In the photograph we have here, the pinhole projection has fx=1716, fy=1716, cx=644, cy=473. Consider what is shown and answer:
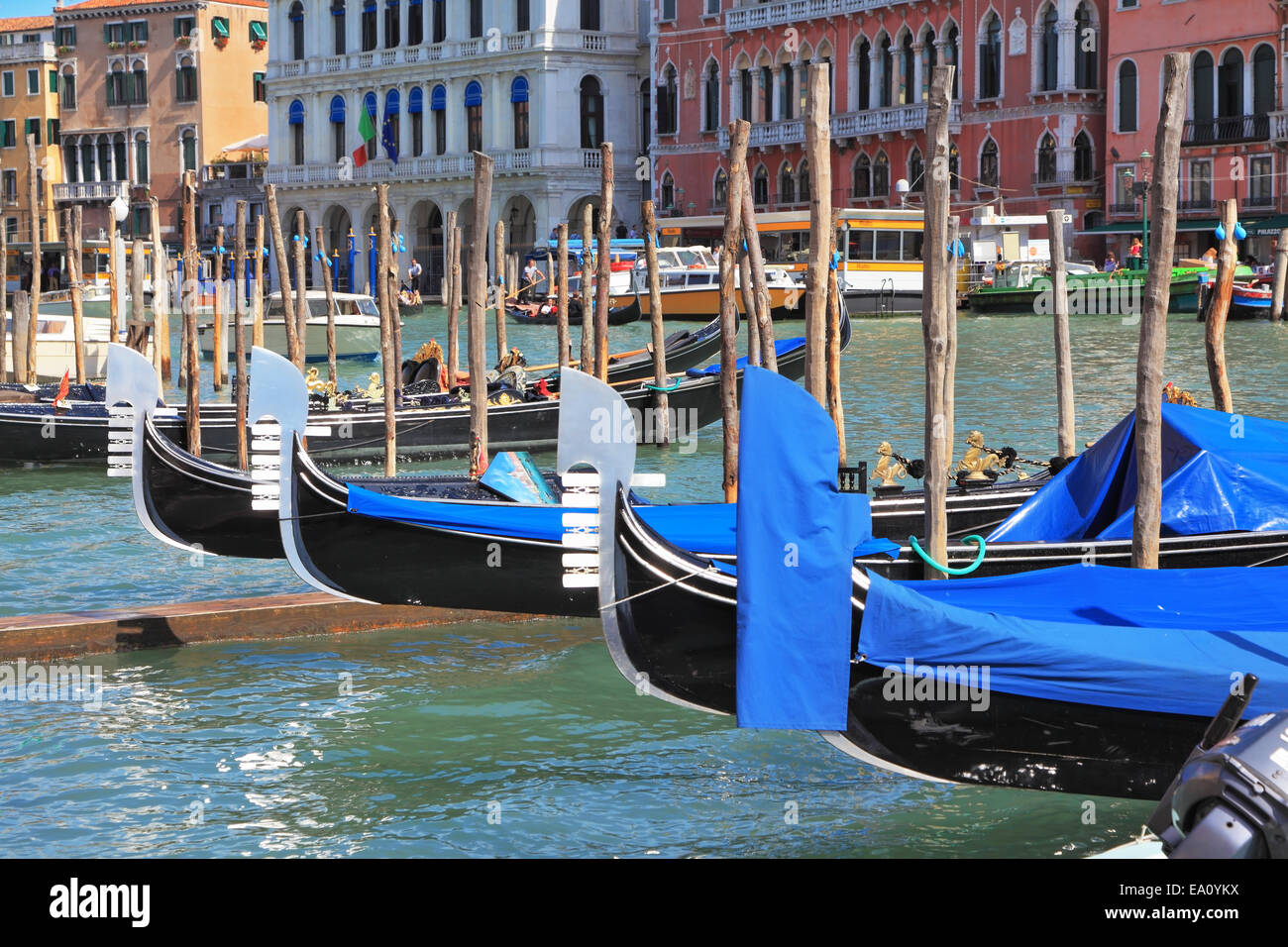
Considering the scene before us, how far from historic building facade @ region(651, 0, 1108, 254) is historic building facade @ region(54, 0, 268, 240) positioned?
11.3 m

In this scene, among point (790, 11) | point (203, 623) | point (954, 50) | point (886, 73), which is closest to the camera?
point (203, 623)

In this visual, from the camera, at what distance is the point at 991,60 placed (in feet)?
76.0

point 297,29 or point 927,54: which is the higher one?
point 297,29

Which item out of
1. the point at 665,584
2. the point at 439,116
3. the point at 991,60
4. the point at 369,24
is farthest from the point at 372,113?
the point at 665,584

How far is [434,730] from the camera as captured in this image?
15.8 ft

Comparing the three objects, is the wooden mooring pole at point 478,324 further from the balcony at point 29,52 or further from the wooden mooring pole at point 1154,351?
the balcony at point 29,52

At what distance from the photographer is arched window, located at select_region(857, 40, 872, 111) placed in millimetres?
25094

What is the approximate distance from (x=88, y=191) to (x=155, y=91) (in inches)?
118

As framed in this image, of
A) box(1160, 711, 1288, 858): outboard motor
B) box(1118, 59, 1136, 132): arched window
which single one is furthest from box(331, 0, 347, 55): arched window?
box(1160, 711, 1288, 858): outboard motor

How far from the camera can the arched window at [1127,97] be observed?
21.7 m

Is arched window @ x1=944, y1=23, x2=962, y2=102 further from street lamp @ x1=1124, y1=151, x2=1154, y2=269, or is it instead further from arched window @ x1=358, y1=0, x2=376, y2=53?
arched window @ x1=358, y1=0, x2=376, y2=53

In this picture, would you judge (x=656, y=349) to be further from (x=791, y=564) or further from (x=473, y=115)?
(x=473, y=115)
